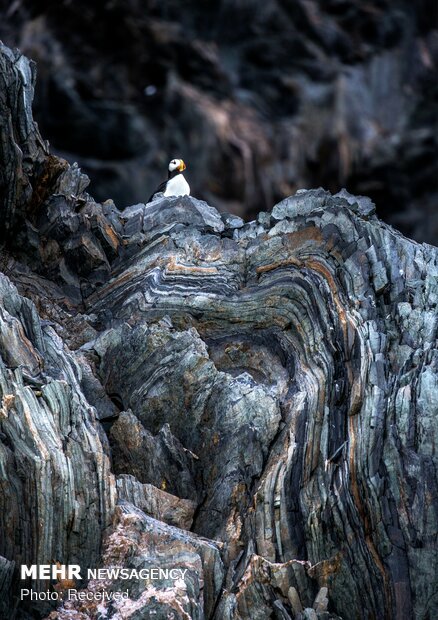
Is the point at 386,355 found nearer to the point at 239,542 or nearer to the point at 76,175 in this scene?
the point at 239,542

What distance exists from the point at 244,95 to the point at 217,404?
34.9 meters

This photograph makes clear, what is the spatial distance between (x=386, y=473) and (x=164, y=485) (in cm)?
342

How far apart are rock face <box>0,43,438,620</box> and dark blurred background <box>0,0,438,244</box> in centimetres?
2476

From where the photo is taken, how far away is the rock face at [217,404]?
48.0 feet

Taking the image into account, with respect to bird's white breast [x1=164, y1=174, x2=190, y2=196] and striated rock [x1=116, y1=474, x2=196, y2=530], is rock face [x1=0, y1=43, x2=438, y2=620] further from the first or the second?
bird's white breast [x1=164, y1=174, x2=190, y2=196]

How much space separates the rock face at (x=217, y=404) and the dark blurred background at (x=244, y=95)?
2476 centimetres

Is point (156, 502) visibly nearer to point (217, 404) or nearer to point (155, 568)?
point (155, 568)

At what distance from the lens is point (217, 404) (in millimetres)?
17016

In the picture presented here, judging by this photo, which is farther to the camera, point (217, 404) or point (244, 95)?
point (244, 95)

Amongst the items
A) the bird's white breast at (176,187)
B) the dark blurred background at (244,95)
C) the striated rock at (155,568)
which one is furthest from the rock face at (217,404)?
the dark blurred background at (244,95)

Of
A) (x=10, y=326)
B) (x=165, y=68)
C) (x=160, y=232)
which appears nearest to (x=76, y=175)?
(x=160, y=232)

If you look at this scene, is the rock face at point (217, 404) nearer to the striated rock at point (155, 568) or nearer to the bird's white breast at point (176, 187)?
the striated rock at point (155, 568)

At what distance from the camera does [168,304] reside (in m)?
18.8

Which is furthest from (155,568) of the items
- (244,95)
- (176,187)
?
(244,95)
